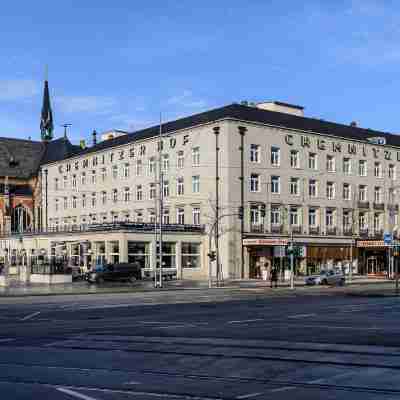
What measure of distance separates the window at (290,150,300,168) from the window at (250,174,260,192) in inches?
194

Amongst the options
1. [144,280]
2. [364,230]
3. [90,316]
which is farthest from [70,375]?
[364,230]

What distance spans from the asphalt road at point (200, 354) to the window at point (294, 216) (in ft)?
128

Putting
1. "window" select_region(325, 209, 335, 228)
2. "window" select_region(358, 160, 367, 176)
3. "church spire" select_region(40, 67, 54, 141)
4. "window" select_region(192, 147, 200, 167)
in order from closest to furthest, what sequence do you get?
"window" select_region(192, 147, 200, 167), "window" select_region(325, 209, 335, 228), "window" select_region(358, 160, 367, 176), "church spire" select_region(40, 67, 54, 141)

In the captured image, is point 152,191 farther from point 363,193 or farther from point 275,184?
point 363,193

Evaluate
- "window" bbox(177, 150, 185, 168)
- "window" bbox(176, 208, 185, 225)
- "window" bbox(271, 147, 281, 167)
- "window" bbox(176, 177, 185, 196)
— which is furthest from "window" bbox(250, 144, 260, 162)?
"window" bbox(176, 208, 185, 225)

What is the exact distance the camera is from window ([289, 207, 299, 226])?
6689 centimetres

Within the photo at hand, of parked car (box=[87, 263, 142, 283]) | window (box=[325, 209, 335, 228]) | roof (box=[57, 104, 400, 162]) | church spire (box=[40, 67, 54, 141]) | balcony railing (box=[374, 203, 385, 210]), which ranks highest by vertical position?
church spire (box=[40, 67, 54, 141])

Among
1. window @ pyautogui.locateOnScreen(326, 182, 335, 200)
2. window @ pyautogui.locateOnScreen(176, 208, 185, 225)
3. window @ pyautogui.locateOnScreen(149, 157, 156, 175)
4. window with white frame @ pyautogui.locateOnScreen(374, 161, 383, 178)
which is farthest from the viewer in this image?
window with white frame @ pyautogui.locateOnScreen(374, 161, 383, 178)

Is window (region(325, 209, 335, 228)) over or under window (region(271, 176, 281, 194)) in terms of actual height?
under

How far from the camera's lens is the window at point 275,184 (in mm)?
65500

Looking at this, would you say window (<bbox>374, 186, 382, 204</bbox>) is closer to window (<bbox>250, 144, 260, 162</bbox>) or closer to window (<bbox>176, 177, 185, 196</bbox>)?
window (<bbox>250, 144, 260, 162</bbox>)

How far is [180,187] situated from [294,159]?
11.5m

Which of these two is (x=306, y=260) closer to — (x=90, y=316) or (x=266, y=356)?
(x=90, y=316)

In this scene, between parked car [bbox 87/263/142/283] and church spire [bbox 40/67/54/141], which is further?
church spire [bbox 40/67/54/141]
